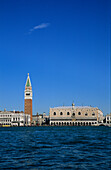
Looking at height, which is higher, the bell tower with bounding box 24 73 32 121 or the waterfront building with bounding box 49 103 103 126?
the bell tower with bounding box 24 73 32 121

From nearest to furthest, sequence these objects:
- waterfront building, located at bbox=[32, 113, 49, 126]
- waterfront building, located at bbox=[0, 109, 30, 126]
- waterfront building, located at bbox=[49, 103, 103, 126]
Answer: waterfront building, located at bbox=[0, 109, 30, 126] < waterfront building, located at bbox=[49, 103, 103, 126] < waterfront building, located at bbox=[32, 113, 49, 126]

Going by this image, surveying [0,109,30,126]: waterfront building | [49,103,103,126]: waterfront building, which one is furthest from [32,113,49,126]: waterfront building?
[49,103,103,126]: waterfront building

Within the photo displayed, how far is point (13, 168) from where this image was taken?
46.4ft

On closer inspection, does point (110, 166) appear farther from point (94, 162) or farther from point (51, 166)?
point (51, 166)

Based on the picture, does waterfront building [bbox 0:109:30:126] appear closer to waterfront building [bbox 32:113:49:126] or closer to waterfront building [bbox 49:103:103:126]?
waterfront building [bbox 49:103:103:126]

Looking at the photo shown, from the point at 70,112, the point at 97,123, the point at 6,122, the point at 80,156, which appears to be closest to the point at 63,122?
the point at 70,112

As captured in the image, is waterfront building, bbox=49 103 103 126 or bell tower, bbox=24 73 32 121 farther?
bell tower, bbox=24 73 32 121

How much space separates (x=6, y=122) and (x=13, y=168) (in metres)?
122

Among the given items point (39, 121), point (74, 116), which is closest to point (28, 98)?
point (39, 121)

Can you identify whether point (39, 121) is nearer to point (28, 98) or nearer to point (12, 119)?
point (28, 98)

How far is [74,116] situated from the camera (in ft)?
440

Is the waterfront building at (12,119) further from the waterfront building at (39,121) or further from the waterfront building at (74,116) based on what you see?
the waterfront building at (39,121)

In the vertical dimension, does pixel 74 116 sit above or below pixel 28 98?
below

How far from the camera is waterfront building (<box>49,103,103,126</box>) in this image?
439ft
